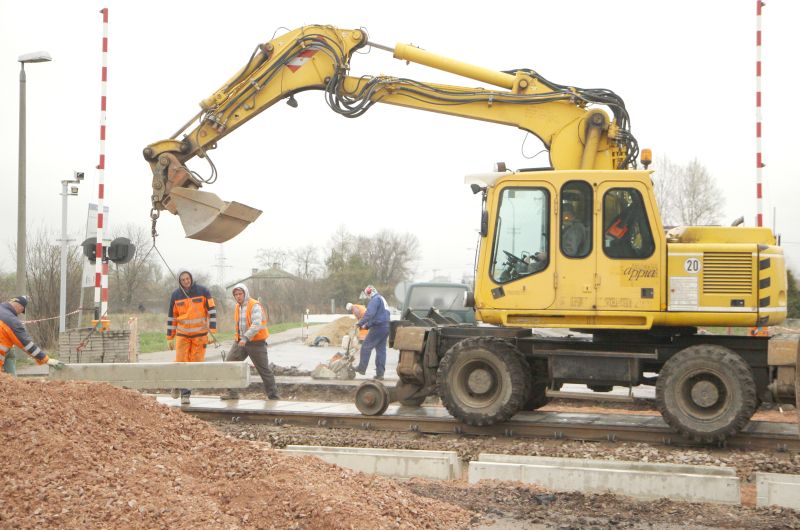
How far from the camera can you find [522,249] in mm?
10031

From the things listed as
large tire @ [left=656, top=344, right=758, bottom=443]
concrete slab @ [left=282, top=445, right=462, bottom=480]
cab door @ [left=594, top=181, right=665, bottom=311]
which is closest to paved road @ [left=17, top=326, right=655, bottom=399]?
large tire @ [left=656, top=344, right=758, bottom=443]

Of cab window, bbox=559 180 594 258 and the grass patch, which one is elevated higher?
cab window, bbox=559 180 594 258

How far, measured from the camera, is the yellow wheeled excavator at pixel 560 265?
369 inches

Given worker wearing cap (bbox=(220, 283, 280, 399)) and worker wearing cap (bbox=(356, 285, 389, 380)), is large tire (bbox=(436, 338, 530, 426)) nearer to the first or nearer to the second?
worker wearing cap (bbox=(220, 283, 280, 399))

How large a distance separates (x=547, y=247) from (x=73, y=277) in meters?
18.0

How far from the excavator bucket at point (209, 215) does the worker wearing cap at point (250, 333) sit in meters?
1.76

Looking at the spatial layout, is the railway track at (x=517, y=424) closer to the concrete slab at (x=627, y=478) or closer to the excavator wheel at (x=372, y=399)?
the excavator wheel at (x=372, y=399)

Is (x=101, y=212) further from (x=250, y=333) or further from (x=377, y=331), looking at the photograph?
(x=377, y=331)

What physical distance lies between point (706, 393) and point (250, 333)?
642cm

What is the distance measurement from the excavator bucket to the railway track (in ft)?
7.83

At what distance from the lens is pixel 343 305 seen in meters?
55.9

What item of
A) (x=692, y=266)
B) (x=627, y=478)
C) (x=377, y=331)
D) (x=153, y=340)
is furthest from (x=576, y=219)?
(x=153, y=340)

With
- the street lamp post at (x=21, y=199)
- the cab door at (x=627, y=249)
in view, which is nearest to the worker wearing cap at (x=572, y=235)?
the cab door at (x=627, y=249)

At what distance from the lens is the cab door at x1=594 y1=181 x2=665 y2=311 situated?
957 cm
